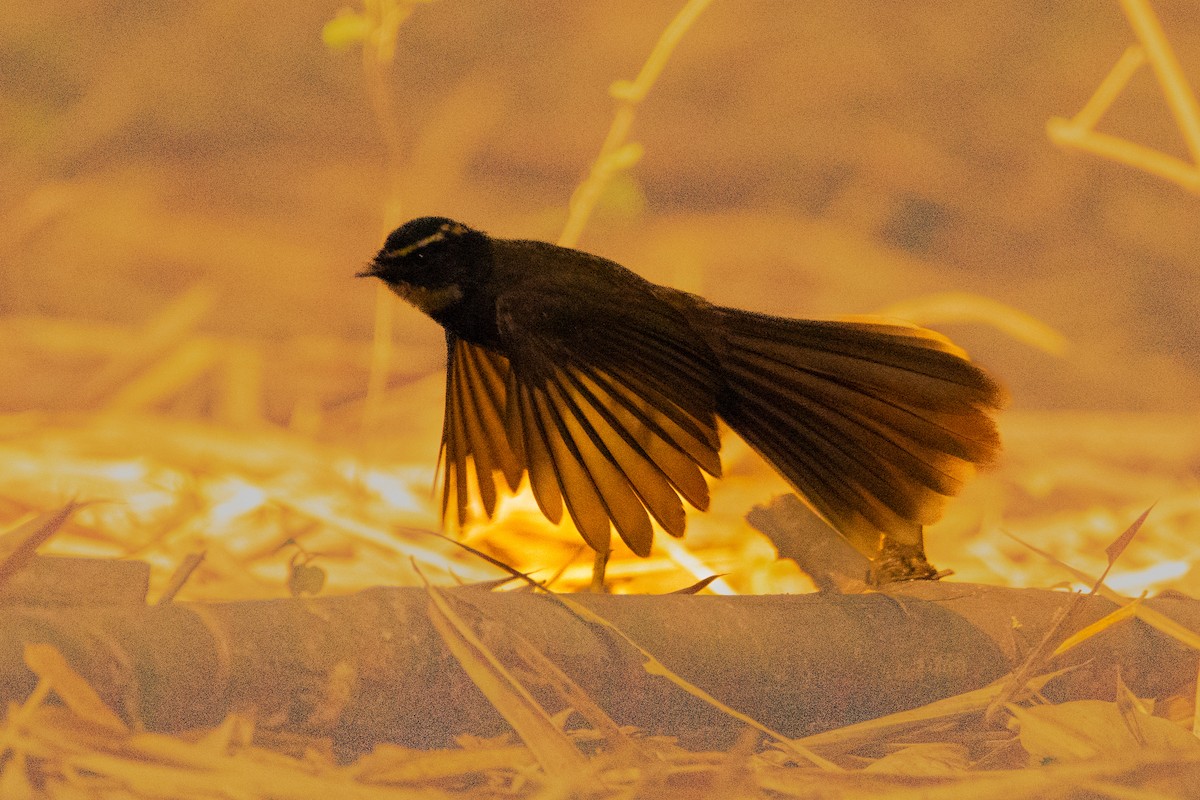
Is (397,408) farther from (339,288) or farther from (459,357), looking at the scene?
(459,357)

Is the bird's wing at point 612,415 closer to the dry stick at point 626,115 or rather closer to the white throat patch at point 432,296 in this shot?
the white throat patch at point 432,296

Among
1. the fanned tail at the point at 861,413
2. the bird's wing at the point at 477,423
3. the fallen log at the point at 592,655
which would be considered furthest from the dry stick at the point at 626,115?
the fallen log at the point at 592,655

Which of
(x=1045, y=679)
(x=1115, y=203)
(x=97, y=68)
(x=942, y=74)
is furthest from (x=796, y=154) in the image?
(x=1045, y=679)

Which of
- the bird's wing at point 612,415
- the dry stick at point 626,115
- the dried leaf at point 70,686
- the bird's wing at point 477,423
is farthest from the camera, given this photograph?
the dry stick at point 626,115

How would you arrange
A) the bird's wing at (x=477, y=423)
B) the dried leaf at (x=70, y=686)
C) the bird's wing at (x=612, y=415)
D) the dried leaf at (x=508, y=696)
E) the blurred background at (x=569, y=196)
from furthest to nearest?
the blurred background at (x=569, y=196) < the bird's wing at (x=477, y=423) < the bird's wing at (x=612, y=415) < the dried leaf at (x=508, y=696) < the dried leaf at (x=70, y=686)

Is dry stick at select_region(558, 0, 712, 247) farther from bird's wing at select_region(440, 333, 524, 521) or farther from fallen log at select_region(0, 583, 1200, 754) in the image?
fallen log at select_region(0, 583, 1200, 754)

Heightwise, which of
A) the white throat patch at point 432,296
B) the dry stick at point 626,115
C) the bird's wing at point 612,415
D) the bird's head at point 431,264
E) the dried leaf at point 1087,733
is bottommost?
the dried leaf at point 1087,733
